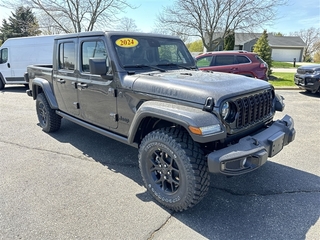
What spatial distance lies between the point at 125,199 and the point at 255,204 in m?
1.54

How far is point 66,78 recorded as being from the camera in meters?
4.24

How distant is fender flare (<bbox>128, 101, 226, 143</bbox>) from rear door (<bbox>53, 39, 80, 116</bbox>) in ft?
6.07

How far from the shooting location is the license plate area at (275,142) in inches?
102

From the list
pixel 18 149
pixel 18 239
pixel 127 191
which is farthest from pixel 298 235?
pixel 18 149

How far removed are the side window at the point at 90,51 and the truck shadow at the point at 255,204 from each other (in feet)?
5.12

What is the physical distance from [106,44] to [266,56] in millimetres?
15388

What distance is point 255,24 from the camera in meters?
17.7

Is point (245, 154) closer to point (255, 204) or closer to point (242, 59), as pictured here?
point (255, 204)

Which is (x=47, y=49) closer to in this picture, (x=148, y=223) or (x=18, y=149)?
(x=18, y=149)

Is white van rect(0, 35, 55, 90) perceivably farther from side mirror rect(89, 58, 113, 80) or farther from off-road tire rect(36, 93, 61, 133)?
side mirror rect(89, 58, 113, 80)

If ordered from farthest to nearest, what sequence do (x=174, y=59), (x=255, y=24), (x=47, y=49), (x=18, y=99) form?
1. (x=255, y=24)
2. (x=47, y=49)
3. (x=18, y=99)
4. (x=174, y=59)

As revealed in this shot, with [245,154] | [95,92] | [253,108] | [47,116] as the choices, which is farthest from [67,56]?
[245,154]

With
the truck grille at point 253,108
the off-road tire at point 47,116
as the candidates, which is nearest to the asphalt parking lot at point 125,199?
the off-road tire at point 47,116

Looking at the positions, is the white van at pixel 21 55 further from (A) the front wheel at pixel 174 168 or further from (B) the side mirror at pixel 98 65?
(A) the front wheel at pixel 174 168
